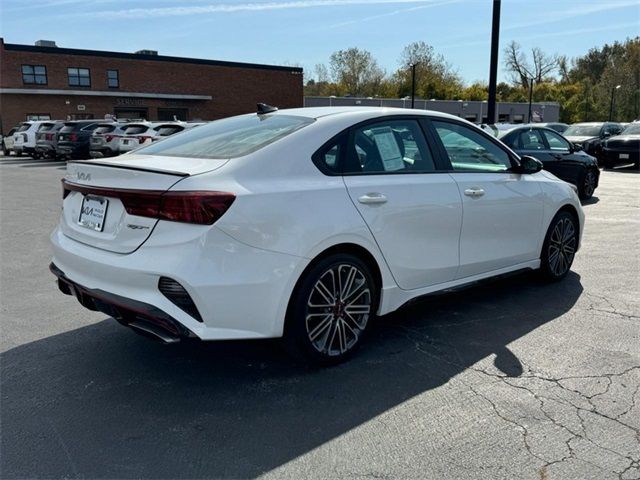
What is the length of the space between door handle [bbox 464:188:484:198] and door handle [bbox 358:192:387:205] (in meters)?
0.92

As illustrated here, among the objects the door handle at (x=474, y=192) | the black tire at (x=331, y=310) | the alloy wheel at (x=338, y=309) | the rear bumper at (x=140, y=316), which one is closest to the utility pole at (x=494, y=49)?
the door handle at (x=474, y=192)

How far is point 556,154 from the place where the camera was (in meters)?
11.3

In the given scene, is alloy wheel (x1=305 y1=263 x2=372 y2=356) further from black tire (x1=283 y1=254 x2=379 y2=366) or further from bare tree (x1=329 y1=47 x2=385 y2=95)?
bare tree (x1=329 y1=47 x2=385 y2=95)

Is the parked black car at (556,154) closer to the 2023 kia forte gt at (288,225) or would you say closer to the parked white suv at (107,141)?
the 2023 kia forte gt at (288,225)

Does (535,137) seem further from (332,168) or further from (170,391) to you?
(170,391)

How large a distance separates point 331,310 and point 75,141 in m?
22.0

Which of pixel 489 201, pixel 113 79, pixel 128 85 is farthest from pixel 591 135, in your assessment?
pixel 113 79

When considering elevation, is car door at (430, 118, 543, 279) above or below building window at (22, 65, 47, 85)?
below

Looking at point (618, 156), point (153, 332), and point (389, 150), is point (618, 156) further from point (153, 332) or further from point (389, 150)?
point (153, 332)

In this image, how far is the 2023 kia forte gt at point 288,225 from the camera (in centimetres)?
307

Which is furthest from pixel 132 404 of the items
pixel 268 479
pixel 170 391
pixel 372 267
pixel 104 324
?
pixel 372 267

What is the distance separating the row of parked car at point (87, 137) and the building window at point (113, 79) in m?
15.9

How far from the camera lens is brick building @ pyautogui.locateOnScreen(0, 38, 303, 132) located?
3988cm

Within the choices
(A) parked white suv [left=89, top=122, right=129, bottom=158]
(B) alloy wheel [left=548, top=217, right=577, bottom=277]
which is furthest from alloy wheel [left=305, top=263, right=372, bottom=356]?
(A) parked white suv [left=89, top=122, right=129, bottom=158]
